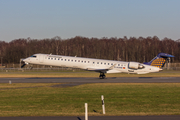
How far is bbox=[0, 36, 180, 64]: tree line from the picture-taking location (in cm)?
11175

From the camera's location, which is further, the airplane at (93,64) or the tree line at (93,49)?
the tree line at (93,49)

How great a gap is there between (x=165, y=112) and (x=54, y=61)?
28487 millimetres

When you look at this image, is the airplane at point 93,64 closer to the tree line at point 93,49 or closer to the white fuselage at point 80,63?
the white fuselage at point 80,63

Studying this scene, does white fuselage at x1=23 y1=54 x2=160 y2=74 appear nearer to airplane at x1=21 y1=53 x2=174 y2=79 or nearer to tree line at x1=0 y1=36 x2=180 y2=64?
airplane at x1=21 y1=53 x2=174 y2=79

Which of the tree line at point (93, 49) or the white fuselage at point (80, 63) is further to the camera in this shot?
the tree line at point (93, 49)

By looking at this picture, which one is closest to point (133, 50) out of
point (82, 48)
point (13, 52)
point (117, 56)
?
point (117, 56)

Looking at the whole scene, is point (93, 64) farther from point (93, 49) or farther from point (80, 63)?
point (93, 49)

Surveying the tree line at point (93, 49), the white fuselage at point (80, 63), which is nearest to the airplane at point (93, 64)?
the white fuselage at point (80, 63)

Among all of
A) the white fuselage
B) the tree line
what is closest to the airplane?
the white fuselage

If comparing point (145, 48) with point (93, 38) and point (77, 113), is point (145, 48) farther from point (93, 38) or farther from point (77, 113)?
point (77, 113)

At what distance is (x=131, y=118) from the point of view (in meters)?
11.5

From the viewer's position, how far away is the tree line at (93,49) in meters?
112

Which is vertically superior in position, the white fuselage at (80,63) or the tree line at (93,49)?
the tree line at (93,49)

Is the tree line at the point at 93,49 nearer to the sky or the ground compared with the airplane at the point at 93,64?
nearer to the sky
